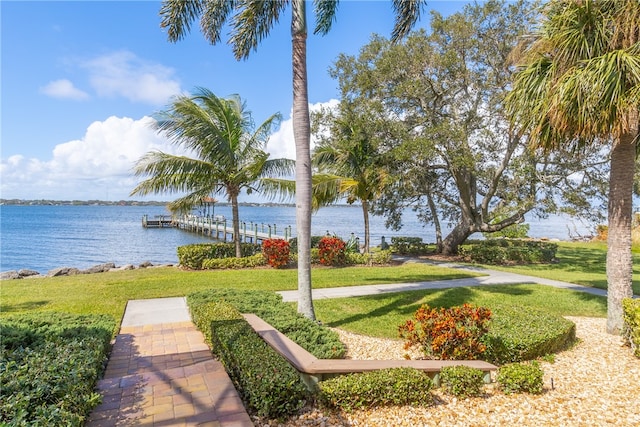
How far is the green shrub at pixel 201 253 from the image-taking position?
43.8 ft

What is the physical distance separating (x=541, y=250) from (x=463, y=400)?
15.2 m

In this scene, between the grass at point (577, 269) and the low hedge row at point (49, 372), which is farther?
the grass at point (577, 269)

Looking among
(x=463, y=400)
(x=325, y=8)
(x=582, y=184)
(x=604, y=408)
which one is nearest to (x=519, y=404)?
(x=463, y=400)

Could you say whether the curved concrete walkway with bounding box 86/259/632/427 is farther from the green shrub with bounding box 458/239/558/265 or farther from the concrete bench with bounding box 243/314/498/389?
the green shrub with bounding box 458/239/558/265

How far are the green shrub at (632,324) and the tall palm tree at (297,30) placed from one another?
4.70 metres

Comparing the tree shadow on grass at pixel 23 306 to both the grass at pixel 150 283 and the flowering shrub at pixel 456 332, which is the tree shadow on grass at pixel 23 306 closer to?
the grass at pixel 150 283

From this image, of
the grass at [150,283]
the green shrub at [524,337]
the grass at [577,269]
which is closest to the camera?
the green shrub at [524,337]

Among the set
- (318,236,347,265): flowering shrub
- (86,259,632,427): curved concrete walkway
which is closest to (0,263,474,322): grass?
(318,236,347,265): flowering shrub

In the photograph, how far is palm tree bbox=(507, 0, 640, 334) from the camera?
5.43m

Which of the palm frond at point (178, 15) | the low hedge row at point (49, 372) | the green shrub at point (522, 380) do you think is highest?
the palm frond at point (178, 15)

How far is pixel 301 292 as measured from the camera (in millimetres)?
6406

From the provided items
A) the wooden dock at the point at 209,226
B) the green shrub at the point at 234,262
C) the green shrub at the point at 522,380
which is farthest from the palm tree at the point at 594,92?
the wooden dock at the point at 209,226

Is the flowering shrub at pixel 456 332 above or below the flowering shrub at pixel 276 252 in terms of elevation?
below

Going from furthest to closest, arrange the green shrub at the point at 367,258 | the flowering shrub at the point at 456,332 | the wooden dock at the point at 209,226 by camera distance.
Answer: the wooden dock at the point at 209,226 < the green shrub at the point at 367,258 < the flowering shrub at the point at 456,332
